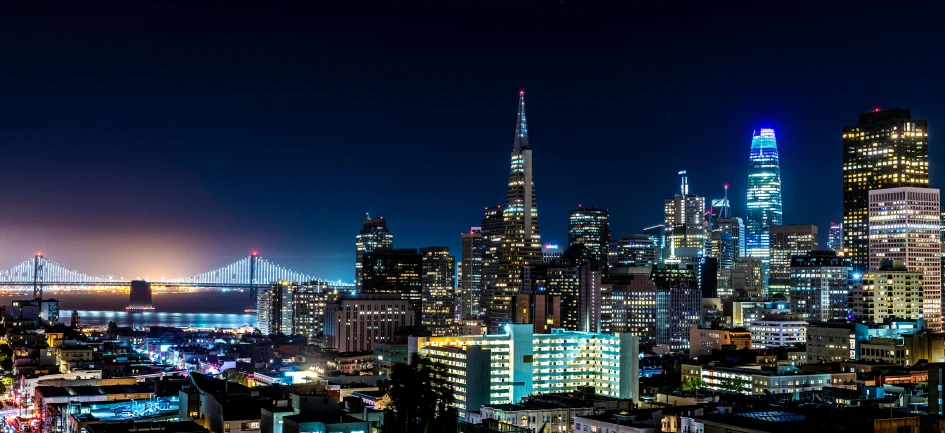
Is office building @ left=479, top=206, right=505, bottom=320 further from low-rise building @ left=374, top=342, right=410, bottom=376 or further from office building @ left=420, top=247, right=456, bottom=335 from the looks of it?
low-rise building @ left=374, top=342, right=410, bottom=376

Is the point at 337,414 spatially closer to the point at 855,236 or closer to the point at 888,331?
the point at 888,331

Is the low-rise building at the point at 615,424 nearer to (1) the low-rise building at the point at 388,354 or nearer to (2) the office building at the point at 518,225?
(1) the low-rise building at the point at 388,354

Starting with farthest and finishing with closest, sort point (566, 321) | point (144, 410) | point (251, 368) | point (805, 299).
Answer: point (566, 321) < point (805, 299) < point (251, 368) < point (144, 410)

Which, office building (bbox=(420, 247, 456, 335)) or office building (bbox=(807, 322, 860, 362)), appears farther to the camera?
office building (bbox=(420, 247, 456, 335))

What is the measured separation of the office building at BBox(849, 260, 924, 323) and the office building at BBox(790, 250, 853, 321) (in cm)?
1738

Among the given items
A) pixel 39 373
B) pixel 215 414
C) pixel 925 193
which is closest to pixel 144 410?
pixel 215 414

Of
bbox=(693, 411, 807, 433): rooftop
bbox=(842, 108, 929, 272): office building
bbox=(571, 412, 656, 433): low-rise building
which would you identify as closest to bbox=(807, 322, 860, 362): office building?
bbox=(842, 108, 929, 272): office building

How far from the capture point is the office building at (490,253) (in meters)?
145

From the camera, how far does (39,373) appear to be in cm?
5506

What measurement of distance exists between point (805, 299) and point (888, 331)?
126ft

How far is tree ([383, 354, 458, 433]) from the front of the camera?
36312 millimetres

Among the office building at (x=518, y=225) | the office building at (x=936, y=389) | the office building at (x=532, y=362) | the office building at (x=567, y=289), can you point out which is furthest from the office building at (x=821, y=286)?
the office building at (x=936, y=389)

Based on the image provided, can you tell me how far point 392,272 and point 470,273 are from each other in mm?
17628

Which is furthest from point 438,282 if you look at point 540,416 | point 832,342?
point 540,416
